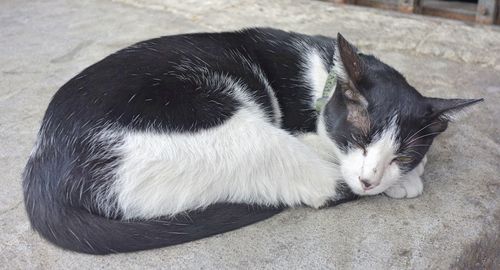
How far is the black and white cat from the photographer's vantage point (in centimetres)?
171

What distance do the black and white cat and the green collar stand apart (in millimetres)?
85

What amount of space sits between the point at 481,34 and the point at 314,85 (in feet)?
5.46

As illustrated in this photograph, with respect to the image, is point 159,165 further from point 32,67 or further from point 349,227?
point 32,67

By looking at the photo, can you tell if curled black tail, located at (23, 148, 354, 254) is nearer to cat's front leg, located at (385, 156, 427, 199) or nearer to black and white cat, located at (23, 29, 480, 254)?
black and white cat, located at (23, 29, 480, 254)

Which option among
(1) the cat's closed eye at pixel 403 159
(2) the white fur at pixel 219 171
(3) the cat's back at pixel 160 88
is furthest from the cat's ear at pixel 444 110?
(3) the cat's back at pixel 160 88

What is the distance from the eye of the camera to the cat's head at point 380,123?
1.78m

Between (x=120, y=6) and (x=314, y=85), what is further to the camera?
(x=120, y=6)

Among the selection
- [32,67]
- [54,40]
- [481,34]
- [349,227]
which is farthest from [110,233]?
[481,34]

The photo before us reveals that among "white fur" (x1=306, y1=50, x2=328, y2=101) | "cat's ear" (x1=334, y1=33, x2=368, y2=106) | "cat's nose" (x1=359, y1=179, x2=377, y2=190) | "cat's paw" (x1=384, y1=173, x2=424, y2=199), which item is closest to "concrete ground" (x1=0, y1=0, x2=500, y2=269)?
"cat's paw" (x1=384, y1=173, x2=424, y2=199)

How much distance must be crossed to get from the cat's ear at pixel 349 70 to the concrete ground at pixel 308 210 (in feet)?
1.39

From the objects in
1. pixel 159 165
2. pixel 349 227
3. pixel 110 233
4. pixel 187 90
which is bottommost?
pixel 349 227

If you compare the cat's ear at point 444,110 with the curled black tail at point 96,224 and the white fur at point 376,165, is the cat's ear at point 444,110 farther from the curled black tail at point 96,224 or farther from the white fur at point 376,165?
the curled black tail at point 96,224

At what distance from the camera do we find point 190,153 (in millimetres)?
1769

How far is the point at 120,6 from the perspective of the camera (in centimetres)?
428
